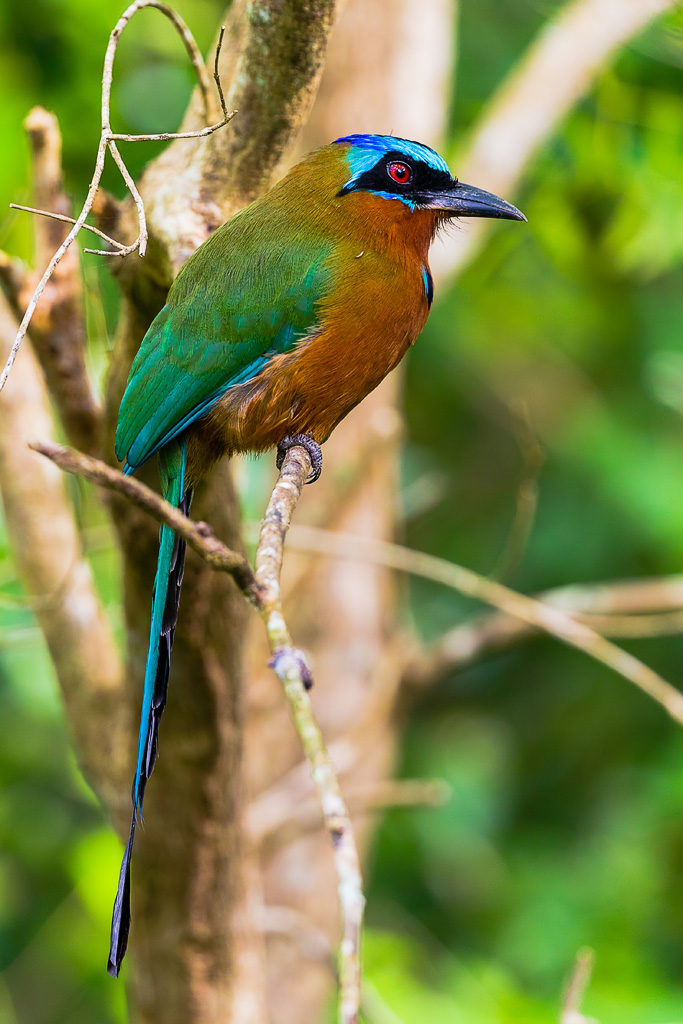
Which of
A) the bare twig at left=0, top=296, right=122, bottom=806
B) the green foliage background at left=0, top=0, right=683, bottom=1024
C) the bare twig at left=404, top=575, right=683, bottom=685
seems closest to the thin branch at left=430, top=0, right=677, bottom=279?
the green foliage background at left=0, top=0, right=683, bottom=1024

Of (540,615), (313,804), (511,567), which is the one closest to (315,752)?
(540,615)

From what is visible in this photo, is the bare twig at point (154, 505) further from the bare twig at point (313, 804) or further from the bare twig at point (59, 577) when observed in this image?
the bare twig at point (313, 804)

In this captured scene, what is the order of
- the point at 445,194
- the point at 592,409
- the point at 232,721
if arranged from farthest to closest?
1. the point at 592,409
2. the point at 232,721
3. the point at 445,194

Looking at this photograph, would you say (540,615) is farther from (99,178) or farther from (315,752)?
(315,752)

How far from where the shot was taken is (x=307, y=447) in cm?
197

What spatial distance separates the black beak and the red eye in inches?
1.9

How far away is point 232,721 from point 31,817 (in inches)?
130

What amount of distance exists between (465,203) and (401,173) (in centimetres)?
14

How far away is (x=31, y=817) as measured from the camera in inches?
208

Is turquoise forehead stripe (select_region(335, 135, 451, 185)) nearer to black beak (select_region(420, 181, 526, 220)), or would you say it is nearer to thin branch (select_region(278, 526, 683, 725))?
black beak (select_region(420, 181, 526, 220))

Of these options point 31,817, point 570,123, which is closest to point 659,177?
point 570,123

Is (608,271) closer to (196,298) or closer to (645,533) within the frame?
(645,533)

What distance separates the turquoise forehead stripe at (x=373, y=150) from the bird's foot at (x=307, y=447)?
52 cm

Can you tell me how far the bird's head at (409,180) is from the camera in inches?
82.0
